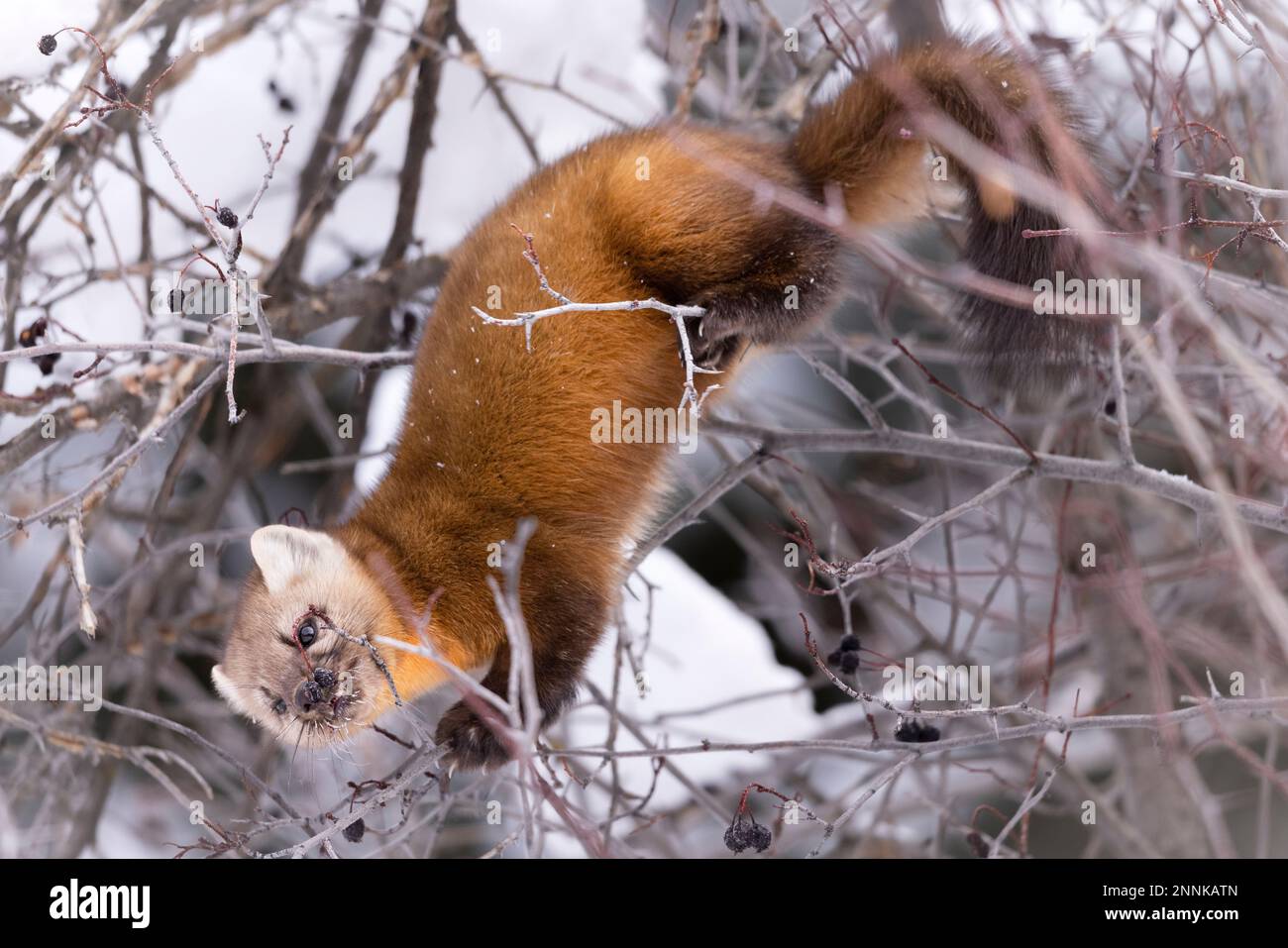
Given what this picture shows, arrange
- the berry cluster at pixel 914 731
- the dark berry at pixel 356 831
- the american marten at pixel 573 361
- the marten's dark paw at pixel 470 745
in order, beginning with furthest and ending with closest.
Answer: the american marten at pixel 573 361 → the marten's dark paw at pixel 470 745 → the berry cluster at pixel 914 731 → the dark berry at pixel 356 831

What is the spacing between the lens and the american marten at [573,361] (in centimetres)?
330

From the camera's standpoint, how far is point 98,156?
11.9ft

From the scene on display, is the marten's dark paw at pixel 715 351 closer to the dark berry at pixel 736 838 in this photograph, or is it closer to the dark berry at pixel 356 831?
the dark berry at pixel 736 838

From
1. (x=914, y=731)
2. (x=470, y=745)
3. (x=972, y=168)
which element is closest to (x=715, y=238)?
(x=972, y=168)

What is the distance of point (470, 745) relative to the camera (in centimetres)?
318

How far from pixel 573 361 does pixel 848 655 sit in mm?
1101

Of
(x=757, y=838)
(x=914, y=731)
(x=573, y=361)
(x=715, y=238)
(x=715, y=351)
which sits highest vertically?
(x=715, y=238)

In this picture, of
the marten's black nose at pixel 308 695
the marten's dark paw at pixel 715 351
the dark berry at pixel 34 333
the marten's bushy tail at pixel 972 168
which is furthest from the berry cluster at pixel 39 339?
the marten's bushy tail at pixel 972 168

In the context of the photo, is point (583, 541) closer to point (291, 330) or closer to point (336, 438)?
point (291, 330)

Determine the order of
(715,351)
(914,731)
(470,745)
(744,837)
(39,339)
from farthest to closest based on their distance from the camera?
(715,351), (39,339), (470,745), (914,731), (744,837)

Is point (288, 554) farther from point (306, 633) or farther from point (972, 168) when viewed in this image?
point (972, 168)

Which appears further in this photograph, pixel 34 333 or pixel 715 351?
pixel 715 351

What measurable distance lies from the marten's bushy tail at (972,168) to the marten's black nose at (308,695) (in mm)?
1984

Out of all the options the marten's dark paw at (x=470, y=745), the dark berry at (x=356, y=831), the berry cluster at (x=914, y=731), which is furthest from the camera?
the marten's dark paw at (x=470, y=745)
